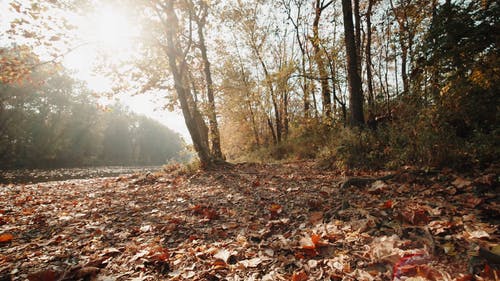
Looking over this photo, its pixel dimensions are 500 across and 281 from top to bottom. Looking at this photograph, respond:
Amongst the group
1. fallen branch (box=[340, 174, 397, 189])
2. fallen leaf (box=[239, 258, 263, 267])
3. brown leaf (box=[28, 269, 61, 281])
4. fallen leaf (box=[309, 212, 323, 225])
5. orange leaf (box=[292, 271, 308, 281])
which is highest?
fallen branch (box=[340, 174, 397, 189])

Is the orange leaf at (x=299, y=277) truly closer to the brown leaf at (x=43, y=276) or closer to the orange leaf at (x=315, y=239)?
the orange leaf at (x=315, y=239)

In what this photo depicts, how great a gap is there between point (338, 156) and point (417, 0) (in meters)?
7.60

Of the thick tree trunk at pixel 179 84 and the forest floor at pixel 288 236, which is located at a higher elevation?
the thick tree trunk at pixel 179 84

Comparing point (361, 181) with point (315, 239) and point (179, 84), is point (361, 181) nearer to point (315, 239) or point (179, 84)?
point (315, 239)

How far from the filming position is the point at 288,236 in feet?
7.83

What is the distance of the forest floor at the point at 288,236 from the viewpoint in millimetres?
1649

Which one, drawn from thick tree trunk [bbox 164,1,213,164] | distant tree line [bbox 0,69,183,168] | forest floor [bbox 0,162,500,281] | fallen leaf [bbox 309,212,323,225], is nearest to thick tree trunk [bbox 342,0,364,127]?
forest floor [bbox 0,162,500,281]

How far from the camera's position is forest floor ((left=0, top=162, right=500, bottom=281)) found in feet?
5.41

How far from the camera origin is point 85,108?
3788 cm

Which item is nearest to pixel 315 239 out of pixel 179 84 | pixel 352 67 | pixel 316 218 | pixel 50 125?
pixel 316 218

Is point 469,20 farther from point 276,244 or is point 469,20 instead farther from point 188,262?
point 188,262

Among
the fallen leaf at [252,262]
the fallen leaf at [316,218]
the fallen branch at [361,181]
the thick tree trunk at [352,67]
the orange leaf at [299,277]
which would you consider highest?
the thick tree trunk at [352,67]

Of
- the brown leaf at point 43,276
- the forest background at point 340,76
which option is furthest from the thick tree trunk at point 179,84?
the brown leaf at point 43,276

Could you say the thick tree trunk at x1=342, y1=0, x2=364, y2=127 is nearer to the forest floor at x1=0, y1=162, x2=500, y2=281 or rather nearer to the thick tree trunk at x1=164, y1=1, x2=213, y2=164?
the forest floor at x1=0, y1=162, x2=500, y2=281
